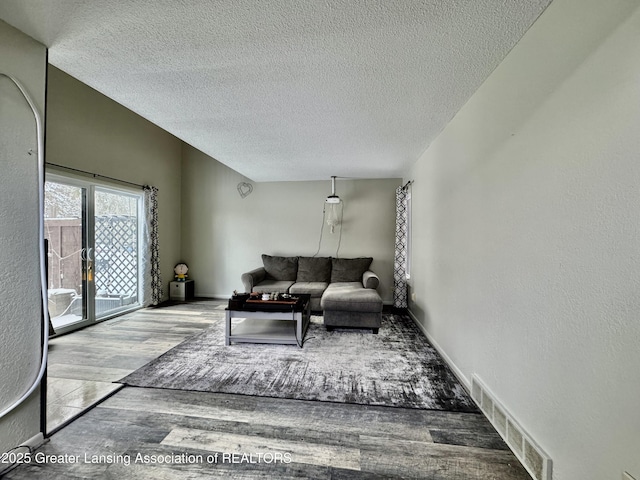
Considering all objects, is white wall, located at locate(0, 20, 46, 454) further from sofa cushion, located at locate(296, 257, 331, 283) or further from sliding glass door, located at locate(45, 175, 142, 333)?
sofa cushion, located at locate(296, 257, 331, 283)

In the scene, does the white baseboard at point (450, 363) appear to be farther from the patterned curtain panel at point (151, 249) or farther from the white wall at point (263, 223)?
the patterned curtain panel at point (151, 249)

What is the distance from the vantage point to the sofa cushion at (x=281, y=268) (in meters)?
4.62

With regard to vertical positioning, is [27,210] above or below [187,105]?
below

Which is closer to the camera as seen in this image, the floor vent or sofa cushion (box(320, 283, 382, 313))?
the floor vent

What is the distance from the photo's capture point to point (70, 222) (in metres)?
3.26

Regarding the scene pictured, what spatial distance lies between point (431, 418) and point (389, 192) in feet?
12.2

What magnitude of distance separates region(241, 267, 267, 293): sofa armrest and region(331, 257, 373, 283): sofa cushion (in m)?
1.20

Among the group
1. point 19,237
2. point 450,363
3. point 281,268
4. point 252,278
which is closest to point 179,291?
point 252,278

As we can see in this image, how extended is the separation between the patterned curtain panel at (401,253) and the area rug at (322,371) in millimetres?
1164

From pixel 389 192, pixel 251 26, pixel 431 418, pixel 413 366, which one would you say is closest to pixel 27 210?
pixel 251 26

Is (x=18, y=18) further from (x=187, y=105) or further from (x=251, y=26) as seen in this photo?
(x=251, y=26)

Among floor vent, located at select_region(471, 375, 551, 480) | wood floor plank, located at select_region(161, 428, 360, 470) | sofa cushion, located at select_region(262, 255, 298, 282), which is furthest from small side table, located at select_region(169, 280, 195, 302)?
floor vent, located at select_region(471, 375, 551, 480)

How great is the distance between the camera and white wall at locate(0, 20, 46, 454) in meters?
1.32

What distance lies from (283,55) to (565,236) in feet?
5.46
